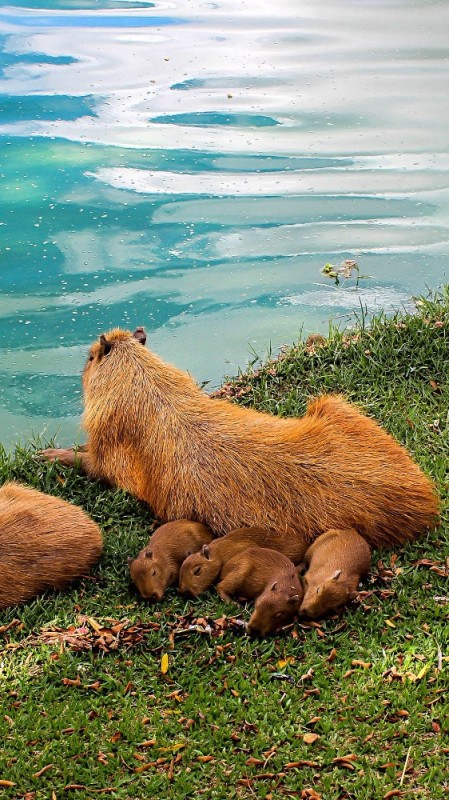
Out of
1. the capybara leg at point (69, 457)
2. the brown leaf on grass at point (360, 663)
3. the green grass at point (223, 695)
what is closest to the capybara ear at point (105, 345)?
the capybara leg at point (69, 457)

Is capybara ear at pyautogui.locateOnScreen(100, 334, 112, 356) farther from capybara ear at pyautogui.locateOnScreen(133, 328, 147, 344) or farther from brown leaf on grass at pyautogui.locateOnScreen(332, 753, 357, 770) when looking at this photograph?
brown leaf on grass at pyautogui.locateOnScreen(332, 753, 357, 770)

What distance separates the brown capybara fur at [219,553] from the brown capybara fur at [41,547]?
0.53 metres

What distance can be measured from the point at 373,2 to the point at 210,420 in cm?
851

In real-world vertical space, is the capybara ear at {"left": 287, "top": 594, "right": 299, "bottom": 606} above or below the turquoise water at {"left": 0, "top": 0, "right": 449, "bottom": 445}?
below

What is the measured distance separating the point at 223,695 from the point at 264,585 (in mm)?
533

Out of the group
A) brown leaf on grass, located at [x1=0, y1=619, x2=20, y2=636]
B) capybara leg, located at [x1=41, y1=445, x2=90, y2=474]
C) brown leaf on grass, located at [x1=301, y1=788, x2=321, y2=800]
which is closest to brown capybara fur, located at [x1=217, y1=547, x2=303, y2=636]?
brown leaf on grass, located at [x1=301, y1=788, x2=321, y2=800]

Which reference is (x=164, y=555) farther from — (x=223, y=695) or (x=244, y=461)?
(x=223, y=695)

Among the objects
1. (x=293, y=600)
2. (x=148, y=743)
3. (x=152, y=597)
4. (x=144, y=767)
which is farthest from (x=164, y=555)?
(x=144, y=767)

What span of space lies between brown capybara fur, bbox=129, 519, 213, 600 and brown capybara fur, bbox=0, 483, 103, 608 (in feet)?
0.84

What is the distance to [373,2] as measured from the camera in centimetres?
1169

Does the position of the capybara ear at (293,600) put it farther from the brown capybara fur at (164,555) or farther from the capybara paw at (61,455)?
the capybara paw at (61,455)

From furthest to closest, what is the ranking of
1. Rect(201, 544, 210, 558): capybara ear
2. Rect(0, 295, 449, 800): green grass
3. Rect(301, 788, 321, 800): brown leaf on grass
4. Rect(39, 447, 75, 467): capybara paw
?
Rect(39, 447, 75, 467): capybara paw
Rect(201, 544, 210, 558): capybara ear
Rect(0, 295, 449, 800): green grass
Rect(301, 788, 321, 800): brown leaf on grass

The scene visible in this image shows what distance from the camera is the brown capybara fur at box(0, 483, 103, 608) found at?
4.40 m

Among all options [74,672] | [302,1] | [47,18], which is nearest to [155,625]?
[74,672]
